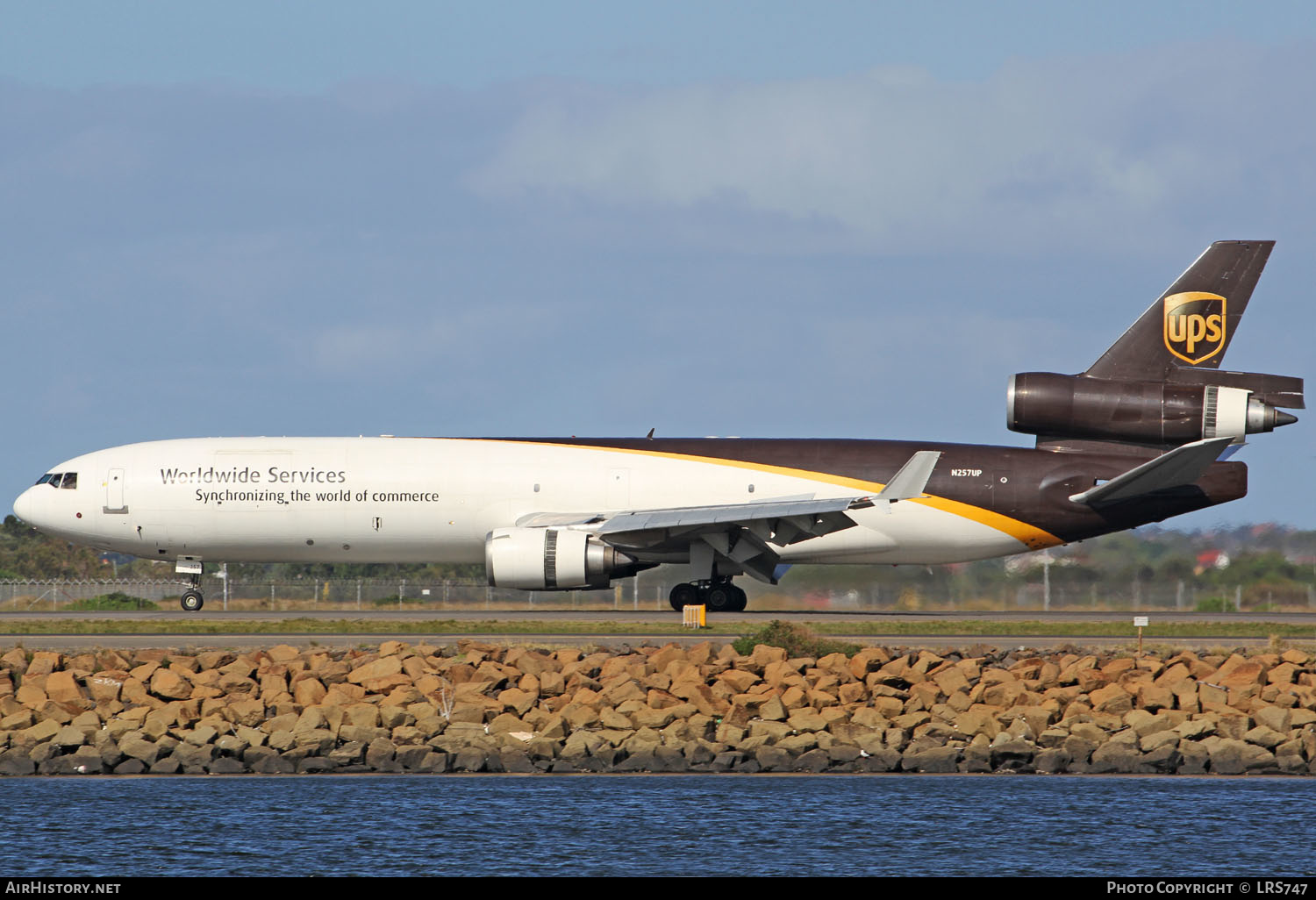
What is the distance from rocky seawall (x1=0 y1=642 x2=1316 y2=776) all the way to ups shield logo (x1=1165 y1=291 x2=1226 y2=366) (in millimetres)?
12426

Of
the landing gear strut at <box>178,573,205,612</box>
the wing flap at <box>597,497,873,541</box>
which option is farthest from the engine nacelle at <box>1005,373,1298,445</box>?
the landing gear strut at <box>178,573,205,612</box>

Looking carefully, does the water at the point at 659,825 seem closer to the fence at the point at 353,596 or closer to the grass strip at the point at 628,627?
the grass strip at the point at 628,627

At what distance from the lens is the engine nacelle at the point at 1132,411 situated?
3484 centimetres

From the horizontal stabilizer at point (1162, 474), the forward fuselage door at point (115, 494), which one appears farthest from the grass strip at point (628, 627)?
the forward fuselage door at point (115, 494)

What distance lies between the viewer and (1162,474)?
34000 mm

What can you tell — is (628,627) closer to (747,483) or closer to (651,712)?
(747,483)

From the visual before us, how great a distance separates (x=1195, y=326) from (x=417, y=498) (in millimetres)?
18976

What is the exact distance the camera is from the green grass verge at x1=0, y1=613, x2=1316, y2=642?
3077 centimetres

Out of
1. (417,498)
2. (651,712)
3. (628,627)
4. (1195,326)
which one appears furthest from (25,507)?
(1195,326)

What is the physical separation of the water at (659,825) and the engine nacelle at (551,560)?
13.4 metres

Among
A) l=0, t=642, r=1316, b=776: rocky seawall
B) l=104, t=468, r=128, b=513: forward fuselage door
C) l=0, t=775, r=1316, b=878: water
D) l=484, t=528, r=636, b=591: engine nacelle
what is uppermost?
l=104, t=468, r=128, b=513: forward fuselage door

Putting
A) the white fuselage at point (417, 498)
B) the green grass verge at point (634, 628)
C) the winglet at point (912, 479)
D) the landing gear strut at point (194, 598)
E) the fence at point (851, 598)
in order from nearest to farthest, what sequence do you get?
the green grass verge at point (634, 628)
the winglet at point (912, 479)
the white fuselage at point (417, 498)
the landing gear strut at point (194, 598)
the fence at point (851, 598)

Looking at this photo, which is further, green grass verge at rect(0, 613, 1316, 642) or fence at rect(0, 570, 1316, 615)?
fence at rect(0, 570, 1316, 615)

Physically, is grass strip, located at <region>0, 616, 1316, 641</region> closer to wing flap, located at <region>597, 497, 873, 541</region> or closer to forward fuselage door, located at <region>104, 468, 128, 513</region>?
wing flap, located at <region>597, 497, 873, 541</region>
